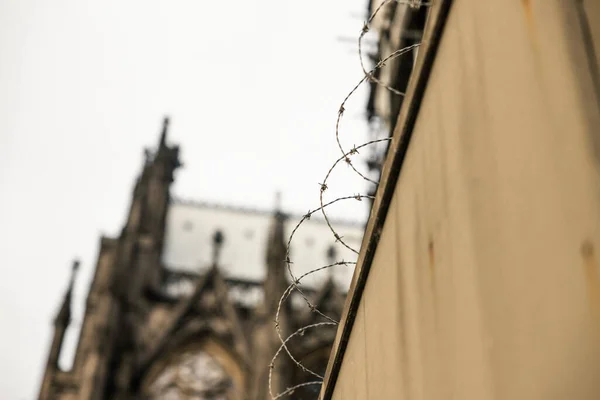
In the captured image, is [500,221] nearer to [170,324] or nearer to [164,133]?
[170,324]

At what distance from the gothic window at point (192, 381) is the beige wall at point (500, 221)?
48.3ft

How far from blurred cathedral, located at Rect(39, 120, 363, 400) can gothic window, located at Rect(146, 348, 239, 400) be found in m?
0.02

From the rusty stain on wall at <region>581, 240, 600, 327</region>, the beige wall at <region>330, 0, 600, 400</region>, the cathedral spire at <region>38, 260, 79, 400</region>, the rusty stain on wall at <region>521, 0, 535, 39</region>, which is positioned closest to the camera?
the rusty stain on wall at <region>581, 240, 600, 327</region>

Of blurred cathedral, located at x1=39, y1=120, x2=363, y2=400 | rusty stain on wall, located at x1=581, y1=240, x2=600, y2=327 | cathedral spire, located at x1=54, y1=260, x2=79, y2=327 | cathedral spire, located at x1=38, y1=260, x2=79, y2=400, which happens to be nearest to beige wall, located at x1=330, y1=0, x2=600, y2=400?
rusty stain on wall, located at x1=581, y1=240, x2=600, y2=327

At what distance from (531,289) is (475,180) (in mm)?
499

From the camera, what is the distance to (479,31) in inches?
94.0

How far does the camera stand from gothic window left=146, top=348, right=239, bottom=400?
17172mm

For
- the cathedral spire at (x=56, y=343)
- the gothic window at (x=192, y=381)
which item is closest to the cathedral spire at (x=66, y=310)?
the cathedral spire at (x=56, y=343)

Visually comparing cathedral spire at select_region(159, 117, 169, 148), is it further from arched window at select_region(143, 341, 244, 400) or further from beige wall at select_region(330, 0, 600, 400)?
beige wall at select_region(330, 0, 600, 400)

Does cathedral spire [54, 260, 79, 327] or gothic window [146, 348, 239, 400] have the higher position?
cathedral spire [54, 260, 79, 327]

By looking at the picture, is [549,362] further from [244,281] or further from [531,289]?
[244,281]

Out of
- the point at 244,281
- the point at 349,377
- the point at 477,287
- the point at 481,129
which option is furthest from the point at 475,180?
the point at 244,281

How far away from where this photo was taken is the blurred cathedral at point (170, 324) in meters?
16.9

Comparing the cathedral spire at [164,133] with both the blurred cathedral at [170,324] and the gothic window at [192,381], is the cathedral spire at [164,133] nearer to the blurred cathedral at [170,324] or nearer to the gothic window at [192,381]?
the blurred cathedral at [170,324]
